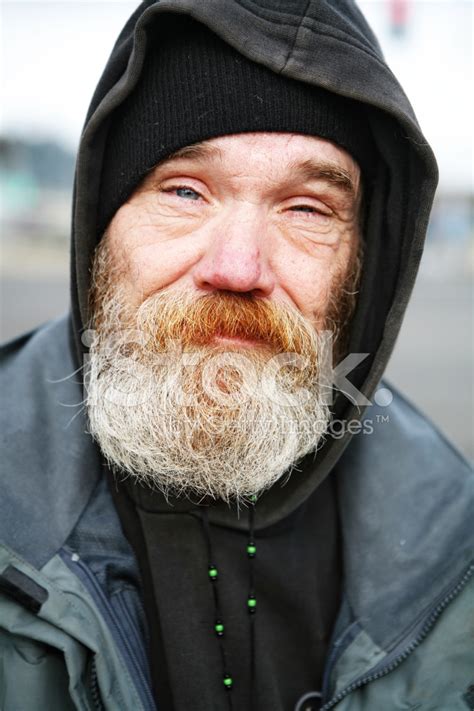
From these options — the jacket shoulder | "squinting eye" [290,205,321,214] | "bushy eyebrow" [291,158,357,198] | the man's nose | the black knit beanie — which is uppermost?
the black knit beanie

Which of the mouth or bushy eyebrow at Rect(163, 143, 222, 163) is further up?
bushy eyebrow at Rect(163, 143, 222, 163)

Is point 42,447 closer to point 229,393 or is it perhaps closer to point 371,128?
point 229,393

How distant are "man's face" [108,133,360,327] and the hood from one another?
0.51 feet

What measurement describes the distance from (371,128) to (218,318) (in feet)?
2.72

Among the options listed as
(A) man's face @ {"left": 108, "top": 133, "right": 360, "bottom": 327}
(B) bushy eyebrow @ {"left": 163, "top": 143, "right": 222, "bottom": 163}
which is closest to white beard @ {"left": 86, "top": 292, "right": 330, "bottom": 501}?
(A) man's face @ {"left": 108, "top": 133, "right": 360, "bottom": 327}

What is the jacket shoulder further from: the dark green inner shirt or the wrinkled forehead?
the wrinkled forehead

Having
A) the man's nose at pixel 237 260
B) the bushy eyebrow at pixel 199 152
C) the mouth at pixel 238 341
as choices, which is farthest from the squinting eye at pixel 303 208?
the mouth at pixel 238 341

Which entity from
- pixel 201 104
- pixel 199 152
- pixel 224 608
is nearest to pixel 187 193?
pixel 199 152

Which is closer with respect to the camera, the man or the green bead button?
the man

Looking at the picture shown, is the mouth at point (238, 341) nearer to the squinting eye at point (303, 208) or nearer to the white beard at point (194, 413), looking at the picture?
the white beard at point (194, 413)

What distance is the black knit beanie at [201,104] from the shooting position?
173cm

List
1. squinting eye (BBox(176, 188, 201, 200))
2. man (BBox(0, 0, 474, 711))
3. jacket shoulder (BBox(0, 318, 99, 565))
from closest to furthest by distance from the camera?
jacket shoulder (BBox(0, 318, 99, 565))
man (BBox(0, 0, 474, 711))
squinting eye (BBox(176, 188, 201, 200))

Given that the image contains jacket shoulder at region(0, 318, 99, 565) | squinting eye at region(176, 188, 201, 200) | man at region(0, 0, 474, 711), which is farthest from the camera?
squinting eye at region(176, 188, 201, 200)

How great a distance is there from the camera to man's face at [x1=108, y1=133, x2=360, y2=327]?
1.72 meters
